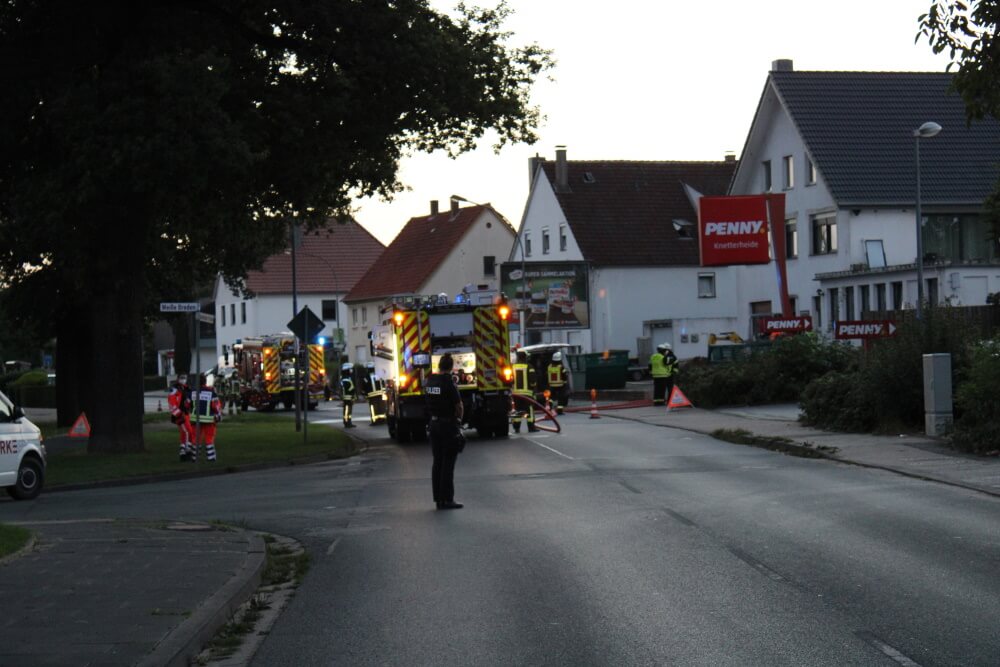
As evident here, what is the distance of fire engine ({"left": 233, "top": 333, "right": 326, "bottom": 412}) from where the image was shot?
193 feet

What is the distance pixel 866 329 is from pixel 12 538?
19179mm

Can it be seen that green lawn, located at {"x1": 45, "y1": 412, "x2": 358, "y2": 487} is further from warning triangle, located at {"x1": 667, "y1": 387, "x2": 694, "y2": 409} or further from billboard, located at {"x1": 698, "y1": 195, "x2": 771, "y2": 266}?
billboard, located at {"x1": 698, "y1": 195, "x2": 771, "y2": 266}

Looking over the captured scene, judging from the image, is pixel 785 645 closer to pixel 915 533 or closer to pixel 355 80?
pixel 915 533

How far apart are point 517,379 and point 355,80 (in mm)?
11101

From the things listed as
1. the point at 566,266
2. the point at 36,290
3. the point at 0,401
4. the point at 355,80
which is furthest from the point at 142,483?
the point at 566,266

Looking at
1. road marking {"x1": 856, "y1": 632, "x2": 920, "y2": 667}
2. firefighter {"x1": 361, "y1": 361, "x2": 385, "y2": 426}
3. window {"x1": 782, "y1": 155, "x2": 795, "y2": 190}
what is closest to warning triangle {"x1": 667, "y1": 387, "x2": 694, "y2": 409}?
firefighter {"x1": 361, "y1": 361, "x2": 385, "y2": 426}

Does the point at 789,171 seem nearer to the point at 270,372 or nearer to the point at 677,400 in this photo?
the point at 677,400

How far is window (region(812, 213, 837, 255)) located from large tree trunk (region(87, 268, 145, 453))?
31577mm

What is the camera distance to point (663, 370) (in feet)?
136

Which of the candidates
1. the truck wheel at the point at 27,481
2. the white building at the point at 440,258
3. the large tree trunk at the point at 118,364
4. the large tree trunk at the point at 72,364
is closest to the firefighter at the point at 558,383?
the large tree trunk at the point at 72,364

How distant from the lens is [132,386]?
2795 cm

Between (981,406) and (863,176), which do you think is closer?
(981,406)

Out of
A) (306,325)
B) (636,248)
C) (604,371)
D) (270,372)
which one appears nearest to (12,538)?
(306,325)

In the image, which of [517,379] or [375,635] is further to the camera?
[517,379]
